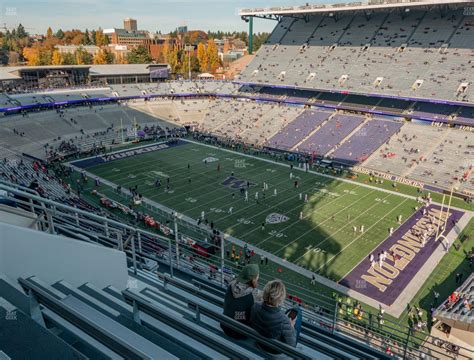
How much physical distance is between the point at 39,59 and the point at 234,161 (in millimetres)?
64744

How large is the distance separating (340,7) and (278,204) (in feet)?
117

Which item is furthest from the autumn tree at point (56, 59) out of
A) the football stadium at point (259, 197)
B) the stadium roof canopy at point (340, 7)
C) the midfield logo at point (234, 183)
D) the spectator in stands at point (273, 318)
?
the spectator in stands at point (273, 318)

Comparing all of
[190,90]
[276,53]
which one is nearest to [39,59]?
[190,90]

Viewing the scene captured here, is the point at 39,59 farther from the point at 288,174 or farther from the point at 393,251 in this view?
the point at 393,251

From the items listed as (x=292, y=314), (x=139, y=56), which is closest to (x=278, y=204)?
(x=292, y=314)

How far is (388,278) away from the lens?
20688 millimetres

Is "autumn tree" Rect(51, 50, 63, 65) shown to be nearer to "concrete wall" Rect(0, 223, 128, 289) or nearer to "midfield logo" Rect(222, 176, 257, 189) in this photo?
"midfield logo" Rect(222, 176, 257, 189)

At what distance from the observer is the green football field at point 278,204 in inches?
933

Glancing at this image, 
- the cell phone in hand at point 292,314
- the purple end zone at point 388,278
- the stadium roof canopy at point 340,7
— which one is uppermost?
the stadium roof canopy at point 340,7

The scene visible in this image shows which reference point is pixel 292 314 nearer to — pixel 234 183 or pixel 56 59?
pixel 234 183

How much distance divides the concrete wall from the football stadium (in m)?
0.03

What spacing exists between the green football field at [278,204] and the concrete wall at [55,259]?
1665 centimetres

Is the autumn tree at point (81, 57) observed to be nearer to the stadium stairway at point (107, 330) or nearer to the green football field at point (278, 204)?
the green football field at point (278, 204)

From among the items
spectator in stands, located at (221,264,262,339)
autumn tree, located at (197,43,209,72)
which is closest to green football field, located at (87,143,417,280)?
spectator in stands, located at (221,264,262,339)
